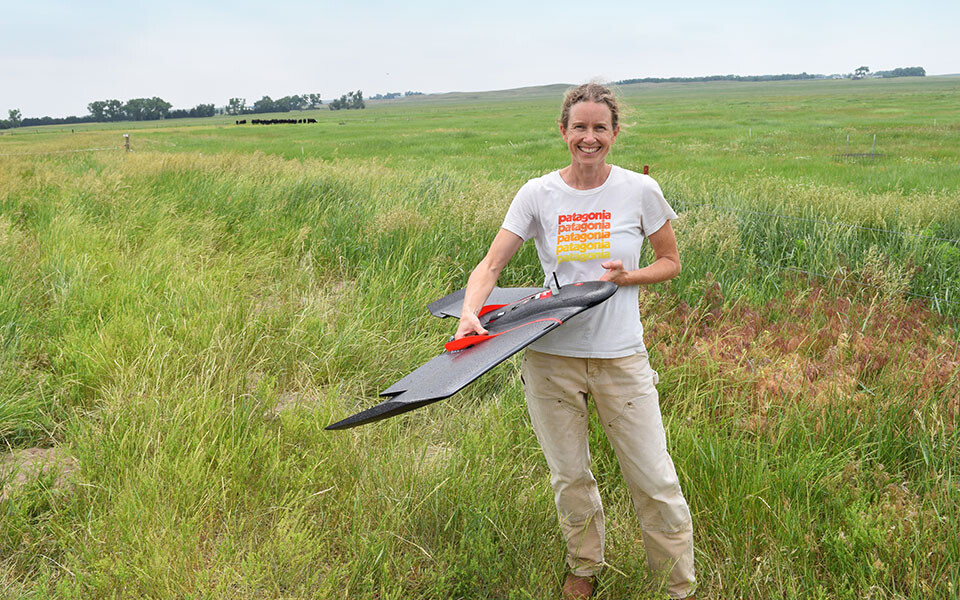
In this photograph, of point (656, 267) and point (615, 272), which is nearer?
point (615, 272)

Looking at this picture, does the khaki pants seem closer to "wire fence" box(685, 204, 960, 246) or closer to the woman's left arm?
the woman's left arm

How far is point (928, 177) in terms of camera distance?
13492mm

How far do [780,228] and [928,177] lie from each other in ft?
29.6

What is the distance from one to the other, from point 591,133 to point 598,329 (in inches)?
26.2

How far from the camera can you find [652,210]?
2357mm

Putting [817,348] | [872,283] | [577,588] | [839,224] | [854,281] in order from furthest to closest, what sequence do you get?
[839,224] < [854,281] < [872,283] < [817,348] < [577,588]

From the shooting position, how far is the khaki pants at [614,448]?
2.37 meters

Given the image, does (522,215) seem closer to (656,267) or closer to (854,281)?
(656,267)

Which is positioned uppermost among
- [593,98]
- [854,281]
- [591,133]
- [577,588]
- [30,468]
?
[593,98]

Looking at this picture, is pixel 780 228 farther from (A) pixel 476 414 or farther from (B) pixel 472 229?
(A) pixel 476 414

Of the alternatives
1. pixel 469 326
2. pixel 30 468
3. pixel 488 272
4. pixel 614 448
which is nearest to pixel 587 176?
pixel 488 272

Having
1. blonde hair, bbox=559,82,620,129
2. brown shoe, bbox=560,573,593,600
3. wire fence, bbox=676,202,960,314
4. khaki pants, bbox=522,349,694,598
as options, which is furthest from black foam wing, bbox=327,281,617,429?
wire fence, bbox=676,202,960,314

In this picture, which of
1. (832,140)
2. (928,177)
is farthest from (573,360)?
(832,140)

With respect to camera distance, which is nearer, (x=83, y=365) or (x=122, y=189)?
(x=83, y=365)
